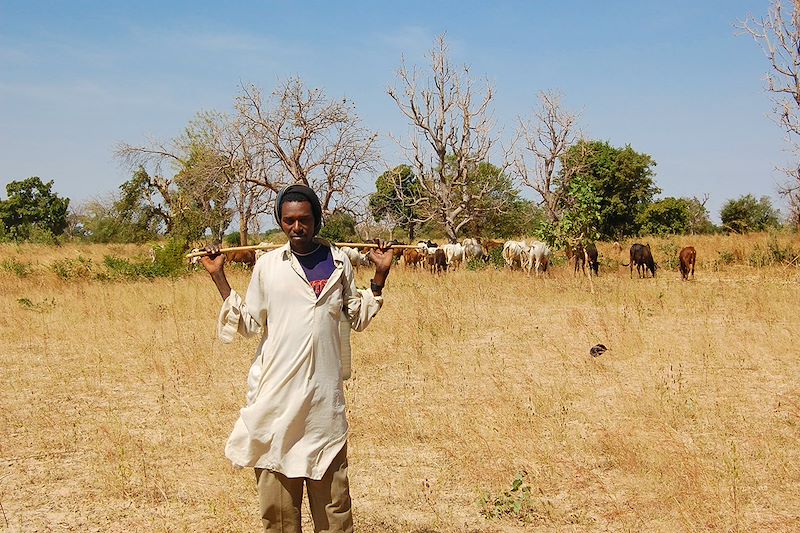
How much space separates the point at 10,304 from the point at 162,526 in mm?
10259

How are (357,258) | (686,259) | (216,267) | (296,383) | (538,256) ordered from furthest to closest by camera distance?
(357,258)
(538,256)
(686,259)
(216,267)
(296,383)

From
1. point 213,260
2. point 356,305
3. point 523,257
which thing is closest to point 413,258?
point 523,257

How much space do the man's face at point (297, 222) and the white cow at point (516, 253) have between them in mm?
16919

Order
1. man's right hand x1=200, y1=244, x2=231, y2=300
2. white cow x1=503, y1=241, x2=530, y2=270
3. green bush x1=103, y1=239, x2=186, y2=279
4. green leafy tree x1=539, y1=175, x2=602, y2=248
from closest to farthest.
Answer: man's right hand x1=200, y1=244, x2=231, y2=300
green leafy tree x1=539, y1=175, x2=602, y2=248
green bush x1=103, y1=239, x2=186, y2=279
white cow x1=503, y1=241, x2=530, y2=270

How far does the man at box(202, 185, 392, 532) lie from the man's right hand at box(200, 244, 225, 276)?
0.22m

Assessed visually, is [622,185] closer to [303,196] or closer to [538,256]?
[538,256]

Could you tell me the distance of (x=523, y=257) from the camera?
1970 cm

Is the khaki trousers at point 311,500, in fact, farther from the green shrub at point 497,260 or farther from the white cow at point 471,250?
the white cow at point 471,250

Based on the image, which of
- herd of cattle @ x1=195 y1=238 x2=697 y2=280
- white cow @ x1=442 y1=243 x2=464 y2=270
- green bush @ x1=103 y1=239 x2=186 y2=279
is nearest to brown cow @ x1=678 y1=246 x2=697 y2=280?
herd of cattle @ x1=195 y1=238 x2=697 y2=280

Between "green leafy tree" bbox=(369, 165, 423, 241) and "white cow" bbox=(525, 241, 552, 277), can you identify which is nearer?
"white cow" bbox=(525, 241, 552, 277)

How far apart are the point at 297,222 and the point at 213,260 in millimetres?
514

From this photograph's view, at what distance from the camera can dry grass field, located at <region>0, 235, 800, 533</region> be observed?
13.7 feet

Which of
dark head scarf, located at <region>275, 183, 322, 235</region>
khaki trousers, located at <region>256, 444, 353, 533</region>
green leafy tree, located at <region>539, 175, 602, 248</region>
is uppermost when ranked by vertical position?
green leafy tree, located at <region>539, 175, 602, 248</region>

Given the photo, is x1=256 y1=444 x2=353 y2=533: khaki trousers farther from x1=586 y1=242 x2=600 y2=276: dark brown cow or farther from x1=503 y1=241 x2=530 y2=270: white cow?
x1=503 y1=241 x2=530 y2=270: white cow
